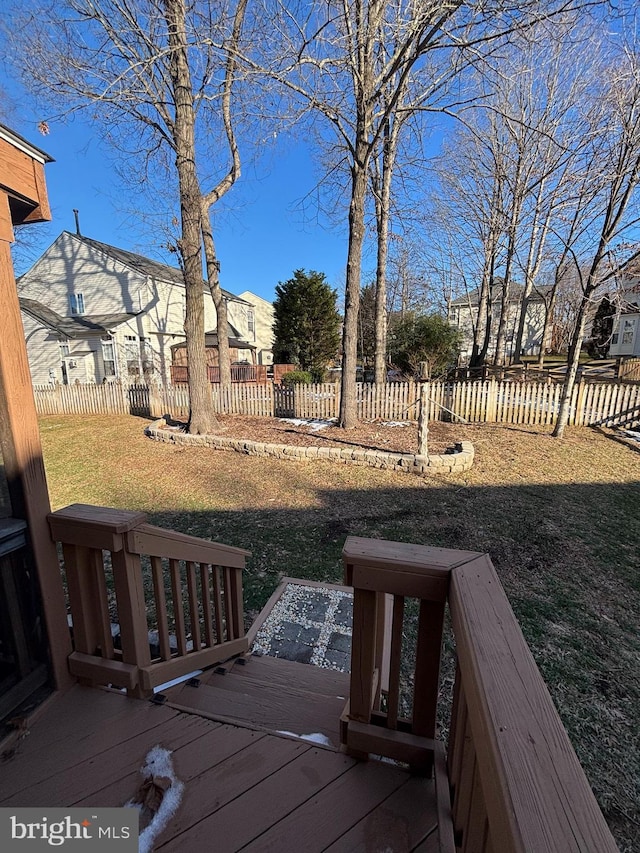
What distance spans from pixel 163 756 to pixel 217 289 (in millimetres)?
13183

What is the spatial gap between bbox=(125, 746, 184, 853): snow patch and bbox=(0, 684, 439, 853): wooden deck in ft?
0.07

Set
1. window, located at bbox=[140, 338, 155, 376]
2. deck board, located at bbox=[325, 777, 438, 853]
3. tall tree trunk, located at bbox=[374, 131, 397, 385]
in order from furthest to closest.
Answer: window, located at bbox=[140, 338, 155, 376] < tall tree trunk, located at bbox=[374, 131, 397, 385] < deck board, located at bbox=[325, 777, 438, 853]

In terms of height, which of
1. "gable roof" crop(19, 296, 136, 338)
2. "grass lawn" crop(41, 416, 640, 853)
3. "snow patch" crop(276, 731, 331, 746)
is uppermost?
"gable roof" crop(19, 296, 136, 338)

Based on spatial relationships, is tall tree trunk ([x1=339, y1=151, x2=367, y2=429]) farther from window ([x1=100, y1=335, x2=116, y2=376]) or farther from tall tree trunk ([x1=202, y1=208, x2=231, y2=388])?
window ([x1=100, y1=335, x2=116, y2=376])

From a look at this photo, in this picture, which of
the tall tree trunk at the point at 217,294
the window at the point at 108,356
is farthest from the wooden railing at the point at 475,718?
the window at the point at 108,356

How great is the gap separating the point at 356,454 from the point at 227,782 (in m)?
5.74

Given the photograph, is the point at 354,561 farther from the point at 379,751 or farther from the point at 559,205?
the point at 559,205

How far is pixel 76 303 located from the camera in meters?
19.5

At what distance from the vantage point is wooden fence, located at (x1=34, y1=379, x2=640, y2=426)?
922cm

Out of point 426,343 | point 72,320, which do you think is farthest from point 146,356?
point 426,343

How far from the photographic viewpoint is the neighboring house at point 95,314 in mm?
17688

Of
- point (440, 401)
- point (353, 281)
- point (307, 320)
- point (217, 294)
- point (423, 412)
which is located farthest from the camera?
point (307, 320)

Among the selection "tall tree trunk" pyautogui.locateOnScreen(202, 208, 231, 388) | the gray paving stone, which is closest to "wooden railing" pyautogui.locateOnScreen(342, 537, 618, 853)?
the gray paving stone

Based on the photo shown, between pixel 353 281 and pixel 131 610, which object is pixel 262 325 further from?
pixel 131 610
